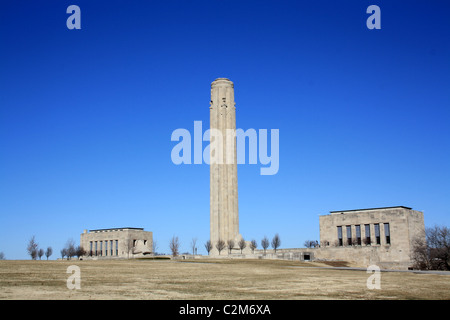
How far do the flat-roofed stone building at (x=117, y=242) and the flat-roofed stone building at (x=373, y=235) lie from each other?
4860cm

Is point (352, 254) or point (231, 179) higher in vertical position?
point (231, 179)

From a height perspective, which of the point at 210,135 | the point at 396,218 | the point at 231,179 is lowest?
the point at 396,218

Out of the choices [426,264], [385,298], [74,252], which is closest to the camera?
[385,298]

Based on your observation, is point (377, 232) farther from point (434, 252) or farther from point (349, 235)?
point (434, 252)

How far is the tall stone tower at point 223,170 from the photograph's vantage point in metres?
113

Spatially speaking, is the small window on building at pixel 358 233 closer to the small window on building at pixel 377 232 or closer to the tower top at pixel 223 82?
the small window on building at pixel 377 232

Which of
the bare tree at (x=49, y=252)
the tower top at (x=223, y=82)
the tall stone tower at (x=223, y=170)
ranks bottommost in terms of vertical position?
the bare tree at (x=49, y=252)

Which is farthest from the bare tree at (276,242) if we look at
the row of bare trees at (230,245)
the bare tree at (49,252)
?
the bare tree at (49,252)

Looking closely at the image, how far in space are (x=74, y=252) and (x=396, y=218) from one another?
256 feet

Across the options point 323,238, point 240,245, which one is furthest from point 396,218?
point 240,245

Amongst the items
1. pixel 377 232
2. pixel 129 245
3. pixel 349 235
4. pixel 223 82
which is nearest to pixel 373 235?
pixel 377 232

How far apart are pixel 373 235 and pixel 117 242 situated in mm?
68936

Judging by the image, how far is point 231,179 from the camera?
115 m
